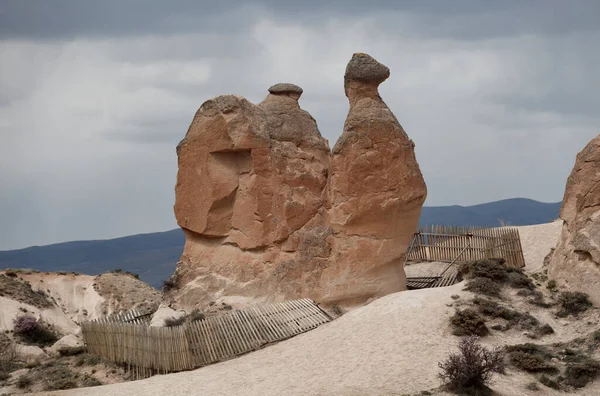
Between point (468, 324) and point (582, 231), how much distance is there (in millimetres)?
3847

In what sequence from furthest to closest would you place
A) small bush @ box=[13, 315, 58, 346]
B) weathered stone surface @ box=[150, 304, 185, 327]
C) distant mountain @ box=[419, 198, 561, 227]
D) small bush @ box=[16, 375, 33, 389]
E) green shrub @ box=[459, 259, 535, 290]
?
distant mountain @ box=[419, 198, 561, 227], small bush @ box=[13, 315, 58, 346], weathered stone surface @ box=[150, 304, 185, 327], green shrub @ box=[459, 259, 535, 290], small bush @ box=[16, 375, 33, 389]

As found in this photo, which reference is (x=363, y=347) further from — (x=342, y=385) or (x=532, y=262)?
(x=532, y=262)

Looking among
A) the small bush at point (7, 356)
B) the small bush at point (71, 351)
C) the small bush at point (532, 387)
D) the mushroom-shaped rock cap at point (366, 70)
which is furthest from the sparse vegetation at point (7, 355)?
the small bush at point (532, 387)

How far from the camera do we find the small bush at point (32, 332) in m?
24.4

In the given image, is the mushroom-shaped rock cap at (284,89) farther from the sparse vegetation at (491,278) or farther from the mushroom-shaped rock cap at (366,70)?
the sparse vegetation at (491,278)

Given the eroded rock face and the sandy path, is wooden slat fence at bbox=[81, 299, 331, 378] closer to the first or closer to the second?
the eroded rock face

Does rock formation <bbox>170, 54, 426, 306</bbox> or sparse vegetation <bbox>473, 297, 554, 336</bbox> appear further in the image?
rock formation <bbox>170, 54, 426, 306</bbox>

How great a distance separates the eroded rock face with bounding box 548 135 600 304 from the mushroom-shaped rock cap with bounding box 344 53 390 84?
5068 mm

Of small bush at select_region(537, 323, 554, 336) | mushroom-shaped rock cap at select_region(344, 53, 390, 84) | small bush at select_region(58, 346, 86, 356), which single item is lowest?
small bush at select_region(537, 323, 554, 336)

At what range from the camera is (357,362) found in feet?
51.8

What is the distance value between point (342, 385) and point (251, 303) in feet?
17.6

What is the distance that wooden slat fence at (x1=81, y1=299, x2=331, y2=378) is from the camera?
683 inches

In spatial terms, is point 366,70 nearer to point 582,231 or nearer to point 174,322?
point 582,231

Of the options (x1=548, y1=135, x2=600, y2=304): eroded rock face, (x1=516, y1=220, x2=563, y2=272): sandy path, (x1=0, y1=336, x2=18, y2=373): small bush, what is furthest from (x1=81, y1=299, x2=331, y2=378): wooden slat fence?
(x1=516, y1=220, x2=563, y2=272): sandy path
